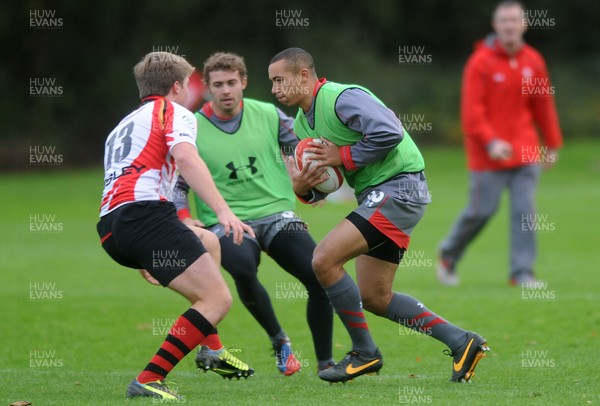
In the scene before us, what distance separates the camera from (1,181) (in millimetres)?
28984

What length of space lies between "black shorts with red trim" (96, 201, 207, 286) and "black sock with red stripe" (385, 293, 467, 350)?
4.81ft

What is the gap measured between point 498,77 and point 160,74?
663cm

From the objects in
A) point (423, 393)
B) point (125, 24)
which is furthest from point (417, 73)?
point (423, 393)

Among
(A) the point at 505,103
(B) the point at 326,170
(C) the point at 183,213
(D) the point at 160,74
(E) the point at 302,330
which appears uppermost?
(D) the point at 160,74

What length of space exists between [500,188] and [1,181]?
2003cm

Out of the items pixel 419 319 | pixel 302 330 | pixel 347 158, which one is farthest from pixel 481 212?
pixel 347 158

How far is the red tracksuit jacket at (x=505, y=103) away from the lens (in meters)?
12.1

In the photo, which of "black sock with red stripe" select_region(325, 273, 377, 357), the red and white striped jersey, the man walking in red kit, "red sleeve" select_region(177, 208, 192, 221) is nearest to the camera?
the red and white striped jersey

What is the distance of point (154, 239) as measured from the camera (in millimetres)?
6082

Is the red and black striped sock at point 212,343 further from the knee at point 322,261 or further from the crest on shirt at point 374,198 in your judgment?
the crest on shirt at point 374,198

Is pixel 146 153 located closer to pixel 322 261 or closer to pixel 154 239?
pixel 154 239

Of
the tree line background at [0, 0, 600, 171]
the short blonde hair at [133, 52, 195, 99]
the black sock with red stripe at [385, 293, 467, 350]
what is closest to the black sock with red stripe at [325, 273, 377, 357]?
the black sock with red stripe at [385, 293, 467, 350]

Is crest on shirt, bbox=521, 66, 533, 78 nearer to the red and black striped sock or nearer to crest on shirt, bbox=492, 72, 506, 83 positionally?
crest on shirt, bbox=492, 72, 506, 83

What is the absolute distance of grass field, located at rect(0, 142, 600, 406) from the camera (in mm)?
6500
